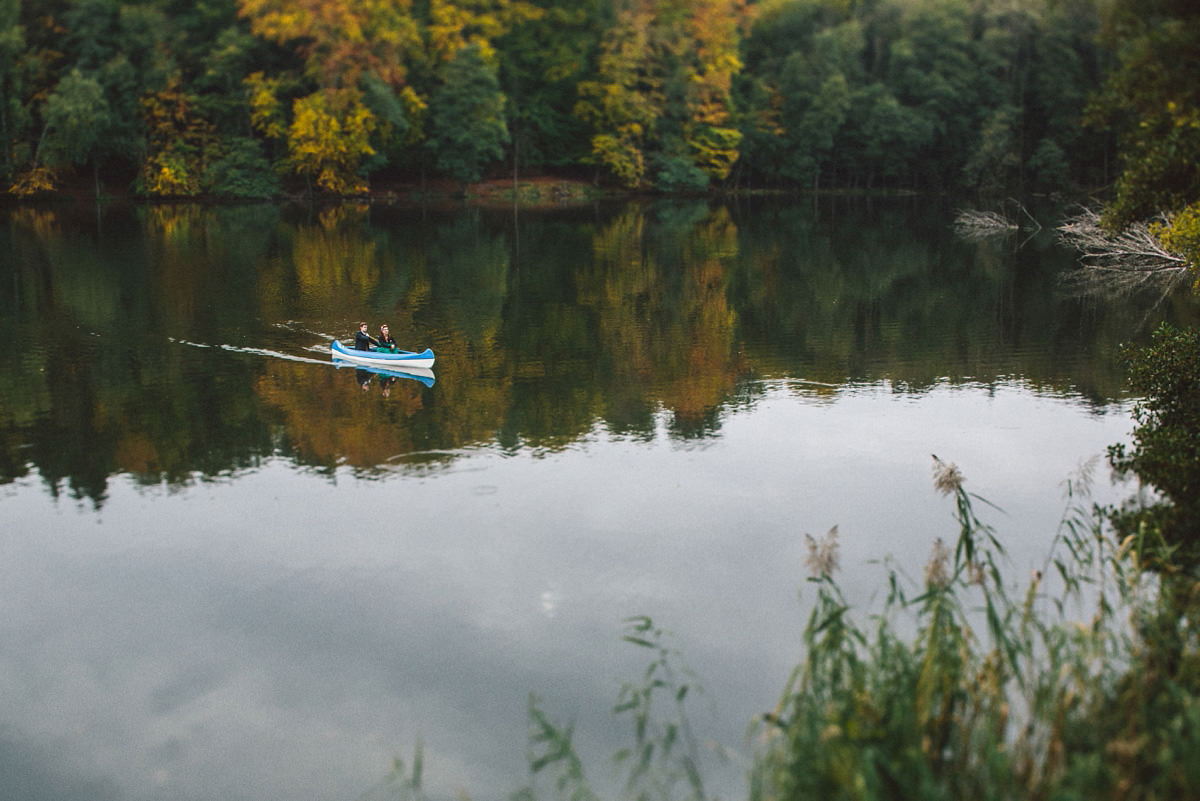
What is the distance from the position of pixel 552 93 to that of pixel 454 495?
6861 centimetres

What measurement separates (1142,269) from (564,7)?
165 feet

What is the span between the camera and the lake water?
11188 mm

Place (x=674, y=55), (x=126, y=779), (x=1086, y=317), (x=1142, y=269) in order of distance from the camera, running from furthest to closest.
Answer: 1. (x=674, y=55)
2. (x=1142, y=269)
3. (x=1086, y=317)
4. (x=126, y=779)

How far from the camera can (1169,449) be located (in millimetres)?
17109

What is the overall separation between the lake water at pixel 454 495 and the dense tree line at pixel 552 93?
33566 mm

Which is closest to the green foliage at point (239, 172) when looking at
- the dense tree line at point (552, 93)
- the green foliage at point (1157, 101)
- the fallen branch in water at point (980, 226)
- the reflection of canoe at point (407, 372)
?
the dense tree line at point (552, 93)

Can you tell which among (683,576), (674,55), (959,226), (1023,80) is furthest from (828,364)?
(1023,80)

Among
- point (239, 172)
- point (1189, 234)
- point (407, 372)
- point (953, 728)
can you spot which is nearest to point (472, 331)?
point (407, 372)

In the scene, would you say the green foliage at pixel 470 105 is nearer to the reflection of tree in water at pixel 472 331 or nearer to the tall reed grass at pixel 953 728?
the reflection of tree in water at pixel 472 331

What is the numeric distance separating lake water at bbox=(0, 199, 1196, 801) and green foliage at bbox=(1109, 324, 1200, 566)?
2.44 feet

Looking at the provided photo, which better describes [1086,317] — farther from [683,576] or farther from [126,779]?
[126,779]

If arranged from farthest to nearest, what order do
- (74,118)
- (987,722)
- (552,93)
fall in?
(552,93)
(74,118)
(987,722)

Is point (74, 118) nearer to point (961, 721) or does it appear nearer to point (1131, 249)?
point (1131, 249)

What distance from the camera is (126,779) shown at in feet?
33.6
